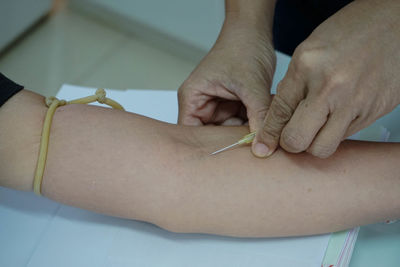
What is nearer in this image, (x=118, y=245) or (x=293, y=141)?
(x=293, y=141)

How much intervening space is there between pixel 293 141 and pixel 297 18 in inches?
28.4

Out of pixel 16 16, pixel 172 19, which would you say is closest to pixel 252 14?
pixel 172 19

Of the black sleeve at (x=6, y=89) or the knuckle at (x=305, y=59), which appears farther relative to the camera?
the black sleeve at (x=6, y=89)

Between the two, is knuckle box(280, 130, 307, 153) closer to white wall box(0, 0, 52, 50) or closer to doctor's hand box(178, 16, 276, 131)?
doctor's hand box(178, 16, 276, 131)

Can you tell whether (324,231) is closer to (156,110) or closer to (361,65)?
(361,65)

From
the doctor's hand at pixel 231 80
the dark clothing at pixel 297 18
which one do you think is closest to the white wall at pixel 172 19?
the dark clothing at pixel 297 18

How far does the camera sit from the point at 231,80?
3.37 ft

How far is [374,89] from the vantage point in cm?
72

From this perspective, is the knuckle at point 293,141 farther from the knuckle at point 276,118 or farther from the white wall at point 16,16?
the white wall at point 16,16

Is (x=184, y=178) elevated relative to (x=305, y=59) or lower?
lower

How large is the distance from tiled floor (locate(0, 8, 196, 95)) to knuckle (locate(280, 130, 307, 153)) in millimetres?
1630

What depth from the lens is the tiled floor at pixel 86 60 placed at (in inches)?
93.2

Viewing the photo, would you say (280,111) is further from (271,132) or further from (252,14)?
(252,14)

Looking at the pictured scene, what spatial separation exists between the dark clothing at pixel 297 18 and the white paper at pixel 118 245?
726mm
